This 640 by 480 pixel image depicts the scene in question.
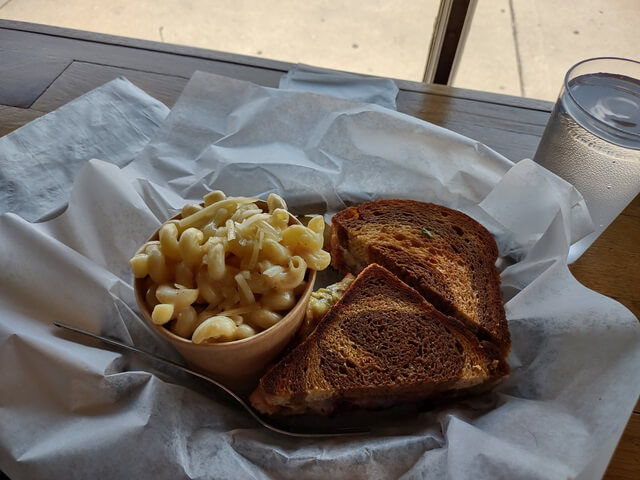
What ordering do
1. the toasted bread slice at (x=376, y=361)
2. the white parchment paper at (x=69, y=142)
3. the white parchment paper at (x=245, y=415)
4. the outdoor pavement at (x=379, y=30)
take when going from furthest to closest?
the outdoor pavement at (x=379, y=30), the white parchment paper at (x=69, y=142), the toasted bread slice at (x=376, y=361), the white parchment paper at (x=245, y=415)

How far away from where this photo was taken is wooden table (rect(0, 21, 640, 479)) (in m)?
1.14

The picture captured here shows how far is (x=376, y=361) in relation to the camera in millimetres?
804

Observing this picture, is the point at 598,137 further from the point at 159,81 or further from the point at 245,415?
the point at 159,81

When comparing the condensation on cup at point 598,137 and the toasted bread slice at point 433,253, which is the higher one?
the condensation on cup at point 598,137

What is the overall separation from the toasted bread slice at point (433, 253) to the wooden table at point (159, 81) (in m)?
0.24

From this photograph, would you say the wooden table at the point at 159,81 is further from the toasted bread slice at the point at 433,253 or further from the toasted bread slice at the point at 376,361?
the toasted bread slice at the point at 376,361

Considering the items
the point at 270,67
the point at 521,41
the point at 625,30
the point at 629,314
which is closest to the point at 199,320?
the point at 629,314

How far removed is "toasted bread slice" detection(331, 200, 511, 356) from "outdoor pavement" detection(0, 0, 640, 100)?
1474mm

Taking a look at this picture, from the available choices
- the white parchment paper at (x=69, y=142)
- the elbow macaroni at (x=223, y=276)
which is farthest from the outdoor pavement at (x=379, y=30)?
the elbow macaroni at (x=223, y=276)

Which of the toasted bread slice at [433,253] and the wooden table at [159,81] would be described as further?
the wooden table at [159,81]

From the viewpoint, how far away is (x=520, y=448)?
2.22ft

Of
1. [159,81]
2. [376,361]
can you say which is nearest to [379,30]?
[159,81]

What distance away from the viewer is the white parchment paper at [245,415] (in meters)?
0.68

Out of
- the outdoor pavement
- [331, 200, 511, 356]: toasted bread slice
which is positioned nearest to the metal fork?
[331, 200, 511, 356]: toasted bread slice
